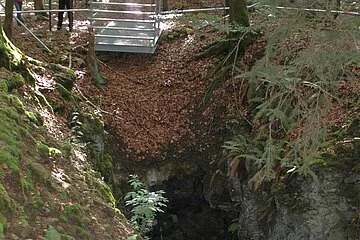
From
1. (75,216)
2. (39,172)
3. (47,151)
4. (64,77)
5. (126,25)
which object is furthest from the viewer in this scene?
(126,25)

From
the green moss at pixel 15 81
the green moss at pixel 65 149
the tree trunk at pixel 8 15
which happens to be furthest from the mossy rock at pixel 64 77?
the green moss at pixel 65 149

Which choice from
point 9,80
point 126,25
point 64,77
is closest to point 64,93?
point 64,77

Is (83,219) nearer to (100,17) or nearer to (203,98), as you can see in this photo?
(203,98)

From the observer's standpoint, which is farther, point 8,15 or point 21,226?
point 8,15

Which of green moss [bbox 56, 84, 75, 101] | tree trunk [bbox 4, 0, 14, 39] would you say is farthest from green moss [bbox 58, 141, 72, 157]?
tree trunk [bbox 4, 0, 14, 39]

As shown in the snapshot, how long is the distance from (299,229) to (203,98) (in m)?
3.51

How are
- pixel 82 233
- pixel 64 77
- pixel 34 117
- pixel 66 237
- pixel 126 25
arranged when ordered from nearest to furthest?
pixel 66 237
pixel 82 233
pixel 34 117
pixel 64 77
pixel 126 25

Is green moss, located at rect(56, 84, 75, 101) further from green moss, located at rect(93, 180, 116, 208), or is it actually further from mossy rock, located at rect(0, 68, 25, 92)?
green moss, located at rect(93, 180, 116, 208)

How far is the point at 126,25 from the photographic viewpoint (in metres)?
11.1

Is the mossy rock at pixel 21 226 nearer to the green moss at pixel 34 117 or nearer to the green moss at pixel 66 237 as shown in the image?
the green moss at pixel 66 237

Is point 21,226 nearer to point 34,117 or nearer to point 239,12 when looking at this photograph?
point 34,117

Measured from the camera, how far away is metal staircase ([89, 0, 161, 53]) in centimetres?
1073

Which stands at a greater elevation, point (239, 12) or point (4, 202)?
point (239, 12)

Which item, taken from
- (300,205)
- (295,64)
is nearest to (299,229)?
(300,205)
